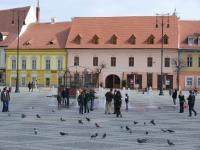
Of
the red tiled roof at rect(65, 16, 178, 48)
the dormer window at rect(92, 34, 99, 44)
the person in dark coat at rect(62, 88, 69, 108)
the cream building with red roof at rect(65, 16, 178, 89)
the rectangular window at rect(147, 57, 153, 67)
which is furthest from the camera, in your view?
the dormer window at rect(92, 34, 99, 44)

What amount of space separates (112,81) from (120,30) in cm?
682

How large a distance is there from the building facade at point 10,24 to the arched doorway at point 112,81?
14.8 m

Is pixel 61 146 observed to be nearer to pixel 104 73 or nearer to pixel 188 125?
pixel 188 125

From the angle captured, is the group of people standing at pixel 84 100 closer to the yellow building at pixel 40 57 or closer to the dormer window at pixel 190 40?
the dormer window at pixel 190 40

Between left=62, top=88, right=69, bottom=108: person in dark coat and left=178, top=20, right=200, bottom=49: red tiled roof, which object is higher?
left=178, top=20, right=200, bottom=49: red tiled roof

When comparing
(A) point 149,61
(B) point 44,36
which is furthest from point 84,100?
(B) point 44,36

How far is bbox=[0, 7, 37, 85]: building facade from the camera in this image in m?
80.3

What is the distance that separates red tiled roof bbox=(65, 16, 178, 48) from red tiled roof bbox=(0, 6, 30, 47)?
930cm

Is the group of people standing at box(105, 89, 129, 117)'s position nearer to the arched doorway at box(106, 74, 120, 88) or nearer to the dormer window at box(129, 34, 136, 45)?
the dormer window at box(129, 34, 136, 45)

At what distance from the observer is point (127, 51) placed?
73.8 metres

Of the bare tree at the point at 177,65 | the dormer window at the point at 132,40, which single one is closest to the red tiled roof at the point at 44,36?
the dormer window at the point at 132,40

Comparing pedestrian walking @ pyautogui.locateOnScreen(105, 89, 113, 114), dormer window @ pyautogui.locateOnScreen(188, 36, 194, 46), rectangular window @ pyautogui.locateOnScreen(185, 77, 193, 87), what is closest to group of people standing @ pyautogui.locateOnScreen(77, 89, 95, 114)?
pedestrian walking @ pyautogui.locateOnScreen(105, 89, 113, 114)

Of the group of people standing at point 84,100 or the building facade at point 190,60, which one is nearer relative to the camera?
the group of people standing at point 84,100

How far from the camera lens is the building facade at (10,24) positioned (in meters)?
80.3
